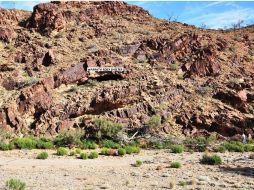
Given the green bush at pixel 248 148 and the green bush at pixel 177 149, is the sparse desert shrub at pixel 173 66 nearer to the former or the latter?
the green bush at pixel 248 148

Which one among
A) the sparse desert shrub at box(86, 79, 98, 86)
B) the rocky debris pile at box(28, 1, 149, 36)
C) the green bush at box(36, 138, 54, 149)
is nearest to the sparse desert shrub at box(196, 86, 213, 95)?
the sparse desert shrub at box(86, 79, 98, 86)

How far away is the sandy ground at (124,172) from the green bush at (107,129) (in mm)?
5312

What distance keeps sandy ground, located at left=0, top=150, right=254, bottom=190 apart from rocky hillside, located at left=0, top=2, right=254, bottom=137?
25.4ft

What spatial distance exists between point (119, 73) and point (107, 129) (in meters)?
8.24

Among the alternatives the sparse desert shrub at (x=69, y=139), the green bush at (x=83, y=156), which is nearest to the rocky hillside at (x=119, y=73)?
the sparse desert shrub at (x=69, y=139)

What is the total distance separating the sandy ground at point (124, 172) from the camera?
1642 centimetres

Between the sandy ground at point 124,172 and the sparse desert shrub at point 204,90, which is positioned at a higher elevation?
the sparse desert shrub at point 204,90

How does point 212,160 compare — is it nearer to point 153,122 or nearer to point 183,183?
point 183,183

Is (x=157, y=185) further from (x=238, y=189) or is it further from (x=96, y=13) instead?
(x=96, y=13)

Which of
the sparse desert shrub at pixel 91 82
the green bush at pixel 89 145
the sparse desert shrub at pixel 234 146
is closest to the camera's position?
the sparse desert shrub at pixel 234 146

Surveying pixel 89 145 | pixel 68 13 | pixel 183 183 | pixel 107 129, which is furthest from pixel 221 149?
pixel 68 13

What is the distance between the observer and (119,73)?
3872cm

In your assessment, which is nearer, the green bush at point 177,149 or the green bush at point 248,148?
the green bush at point 177,149

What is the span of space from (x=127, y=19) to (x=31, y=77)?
47.5ft
